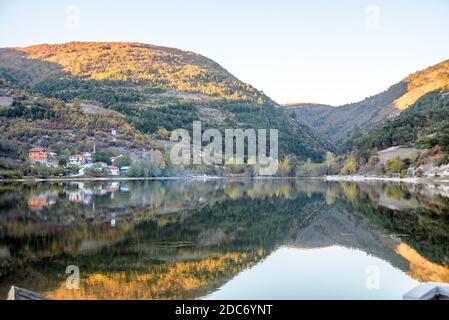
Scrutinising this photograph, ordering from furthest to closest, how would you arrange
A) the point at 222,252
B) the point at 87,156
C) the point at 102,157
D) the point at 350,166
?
the point at 350,166
the point at 102,157
the point at 87,156
the point at 222,252

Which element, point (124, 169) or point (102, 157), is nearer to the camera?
point (124, 169)

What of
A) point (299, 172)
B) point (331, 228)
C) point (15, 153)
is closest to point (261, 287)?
point (331, 228)

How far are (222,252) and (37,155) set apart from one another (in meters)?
65.5

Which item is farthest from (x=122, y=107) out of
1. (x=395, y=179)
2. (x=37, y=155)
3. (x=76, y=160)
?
(x=395, y=179)

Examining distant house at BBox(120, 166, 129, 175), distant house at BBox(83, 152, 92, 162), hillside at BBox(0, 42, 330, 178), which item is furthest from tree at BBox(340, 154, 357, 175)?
distant house at BBox(83, 152, 92, 162)

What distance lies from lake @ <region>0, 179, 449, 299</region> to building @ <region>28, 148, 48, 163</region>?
48.1 metres

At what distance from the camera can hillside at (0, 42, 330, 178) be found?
9231 centimetres

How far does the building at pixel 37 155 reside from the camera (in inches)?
3042

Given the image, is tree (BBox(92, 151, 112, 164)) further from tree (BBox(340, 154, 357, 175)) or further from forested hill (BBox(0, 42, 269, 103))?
forested hill (BBox(0, 42, 269, 103))

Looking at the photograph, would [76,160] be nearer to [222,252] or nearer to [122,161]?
[122,161]

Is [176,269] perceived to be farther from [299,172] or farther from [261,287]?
[299,172]

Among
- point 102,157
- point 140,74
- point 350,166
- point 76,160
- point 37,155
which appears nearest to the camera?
point 37,155

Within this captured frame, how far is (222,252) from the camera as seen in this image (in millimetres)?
17734
